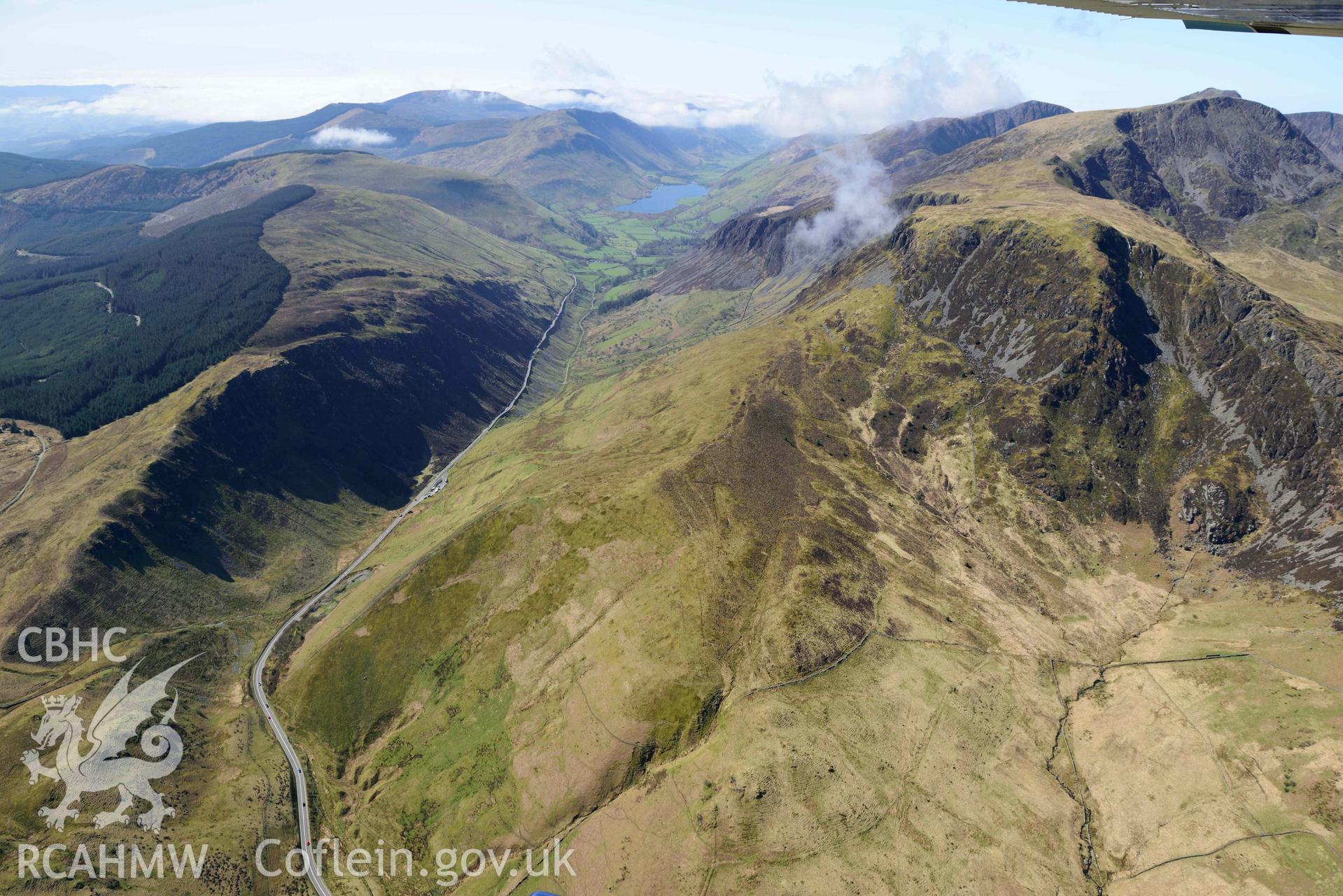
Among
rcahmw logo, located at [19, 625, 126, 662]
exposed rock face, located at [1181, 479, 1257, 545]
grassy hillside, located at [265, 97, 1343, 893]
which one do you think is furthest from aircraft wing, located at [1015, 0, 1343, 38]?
exposed rock face, located at [1181, 479, 1257, 545]

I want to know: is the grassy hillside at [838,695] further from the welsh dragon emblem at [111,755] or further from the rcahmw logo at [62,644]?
the rcahmw logo at [62,644]

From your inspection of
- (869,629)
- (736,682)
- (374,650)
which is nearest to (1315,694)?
(869,629)

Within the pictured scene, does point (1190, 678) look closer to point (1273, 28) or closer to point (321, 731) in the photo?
point (1273, 28)

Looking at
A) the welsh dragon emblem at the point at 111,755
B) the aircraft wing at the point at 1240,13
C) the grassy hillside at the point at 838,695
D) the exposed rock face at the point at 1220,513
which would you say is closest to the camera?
the aircraft wing at the point at 1240,13

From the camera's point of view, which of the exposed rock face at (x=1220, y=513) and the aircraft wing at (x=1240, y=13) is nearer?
the aircraft wing at (x=1240, y=13)

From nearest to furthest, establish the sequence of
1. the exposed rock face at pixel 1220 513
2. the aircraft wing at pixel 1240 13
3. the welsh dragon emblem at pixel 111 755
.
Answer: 1. the aircraft wing at pixel 1240 13
2. the welsh dragon emblem at pixel 111 755
3. the exposed rock face at pixel 1220 513

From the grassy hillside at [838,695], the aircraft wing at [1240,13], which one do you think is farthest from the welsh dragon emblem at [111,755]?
the aircraft wing at [1240,13]

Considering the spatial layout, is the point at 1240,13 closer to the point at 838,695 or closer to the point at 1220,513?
the point at 838,695
